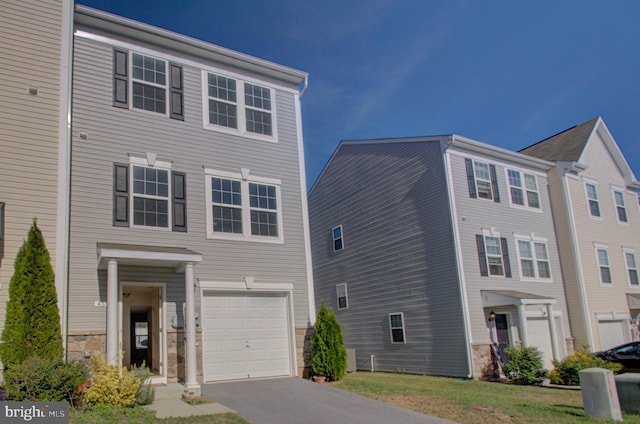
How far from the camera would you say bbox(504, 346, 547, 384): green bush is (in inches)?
643

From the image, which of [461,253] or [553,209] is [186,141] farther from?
[553,209]

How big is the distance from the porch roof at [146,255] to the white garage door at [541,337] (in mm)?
13179

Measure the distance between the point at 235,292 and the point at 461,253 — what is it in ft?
27.3

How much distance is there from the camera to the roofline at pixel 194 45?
1269cm

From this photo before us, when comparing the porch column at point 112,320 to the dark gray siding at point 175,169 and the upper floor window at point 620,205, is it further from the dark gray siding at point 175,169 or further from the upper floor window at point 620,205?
the upper floor window at point 620,205

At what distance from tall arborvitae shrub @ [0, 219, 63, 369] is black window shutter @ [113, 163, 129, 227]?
186cm

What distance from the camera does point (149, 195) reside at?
497 inches

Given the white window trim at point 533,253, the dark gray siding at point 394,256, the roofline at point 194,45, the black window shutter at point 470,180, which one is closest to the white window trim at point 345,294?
the dark gray siding at point 394,256

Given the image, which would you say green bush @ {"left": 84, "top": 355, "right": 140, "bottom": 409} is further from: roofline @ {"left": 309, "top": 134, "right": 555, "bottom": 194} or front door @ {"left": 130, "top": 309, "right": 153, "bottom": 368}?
roofline @ {"left": 309, "top": 134, "right": 555, "bottom": 194}

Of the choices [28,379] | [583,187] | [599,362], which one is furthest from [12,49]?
[583,187]

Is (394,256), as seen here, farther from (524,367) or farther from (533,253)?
(524,367)

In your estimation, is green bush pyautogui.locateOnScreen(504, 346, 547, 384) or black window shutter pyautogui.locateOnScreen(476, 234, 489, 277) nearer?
green bush pyautogui.locateOnScreen(504, 346, 547, 384)

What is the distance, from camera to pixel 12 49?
37.8ft

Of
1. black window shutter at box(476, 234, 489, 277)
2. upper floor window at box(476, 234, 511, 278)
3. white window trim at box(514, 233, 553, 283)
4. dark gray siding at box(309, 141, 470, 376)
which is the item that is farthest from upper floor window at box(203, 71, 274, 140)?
white window trim at box(514, 233, 553, 283)
